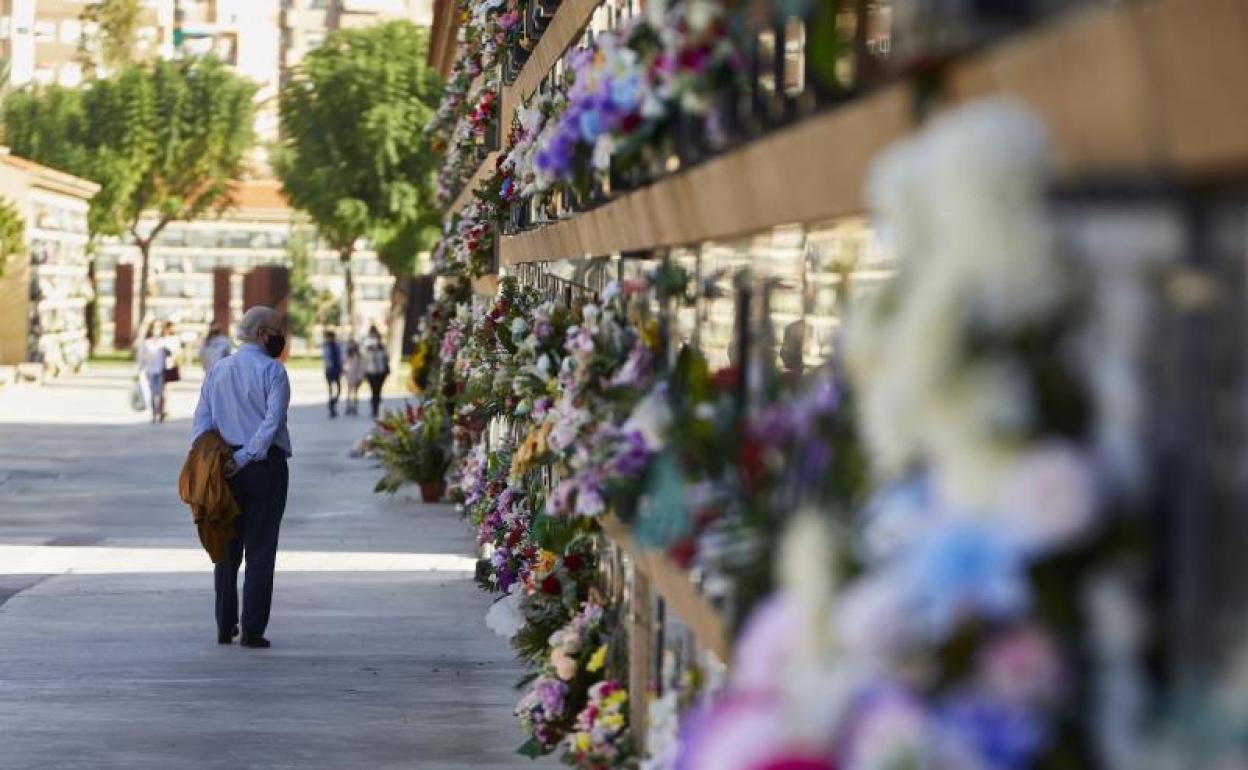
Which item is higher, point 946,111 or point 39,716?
point 946,111

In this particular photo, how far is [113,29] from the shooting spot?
321ft

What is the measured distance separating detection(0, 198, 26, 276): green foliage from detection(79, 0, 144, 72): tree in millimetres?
41354

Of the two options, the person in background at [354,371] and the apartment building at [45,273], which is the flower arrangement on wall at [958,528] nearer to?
the person in background at [354,371]

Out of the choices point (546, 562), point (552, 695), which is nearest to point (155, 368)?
point (546, 562)

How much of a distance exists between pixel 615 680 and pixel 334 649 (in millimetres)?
5260

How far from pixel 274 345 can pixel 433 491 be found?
12.1 meters

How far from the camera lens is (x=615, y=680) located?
29.3 ft

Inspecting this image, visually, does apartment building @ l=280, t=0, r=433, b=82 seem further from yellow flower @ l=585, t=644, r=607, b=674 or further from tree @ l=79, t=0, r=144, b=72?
yellow flower @ l=585, t=644, r=607, b=674

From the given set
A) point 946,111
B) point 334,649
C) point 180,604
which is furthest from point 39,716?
point 946,111

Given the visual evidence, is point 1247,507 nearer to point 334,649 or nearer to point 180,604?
point 334,649

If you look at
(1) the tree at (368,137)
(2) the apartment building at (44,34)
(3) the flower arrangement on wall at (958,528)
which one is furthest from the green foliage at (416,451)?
(2) the apartment building at (44,34)

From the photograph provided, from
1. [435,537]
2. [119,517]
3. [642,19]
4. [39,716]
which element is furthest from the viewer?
[119,517]

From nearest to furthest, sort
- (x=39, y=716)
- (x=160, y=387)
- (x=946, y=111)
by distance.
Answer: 1. (x=946, y=111)
2. (x=39, y=716)
3. (x=160, y=387)

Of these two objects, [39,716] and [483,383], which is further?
[483,383]
